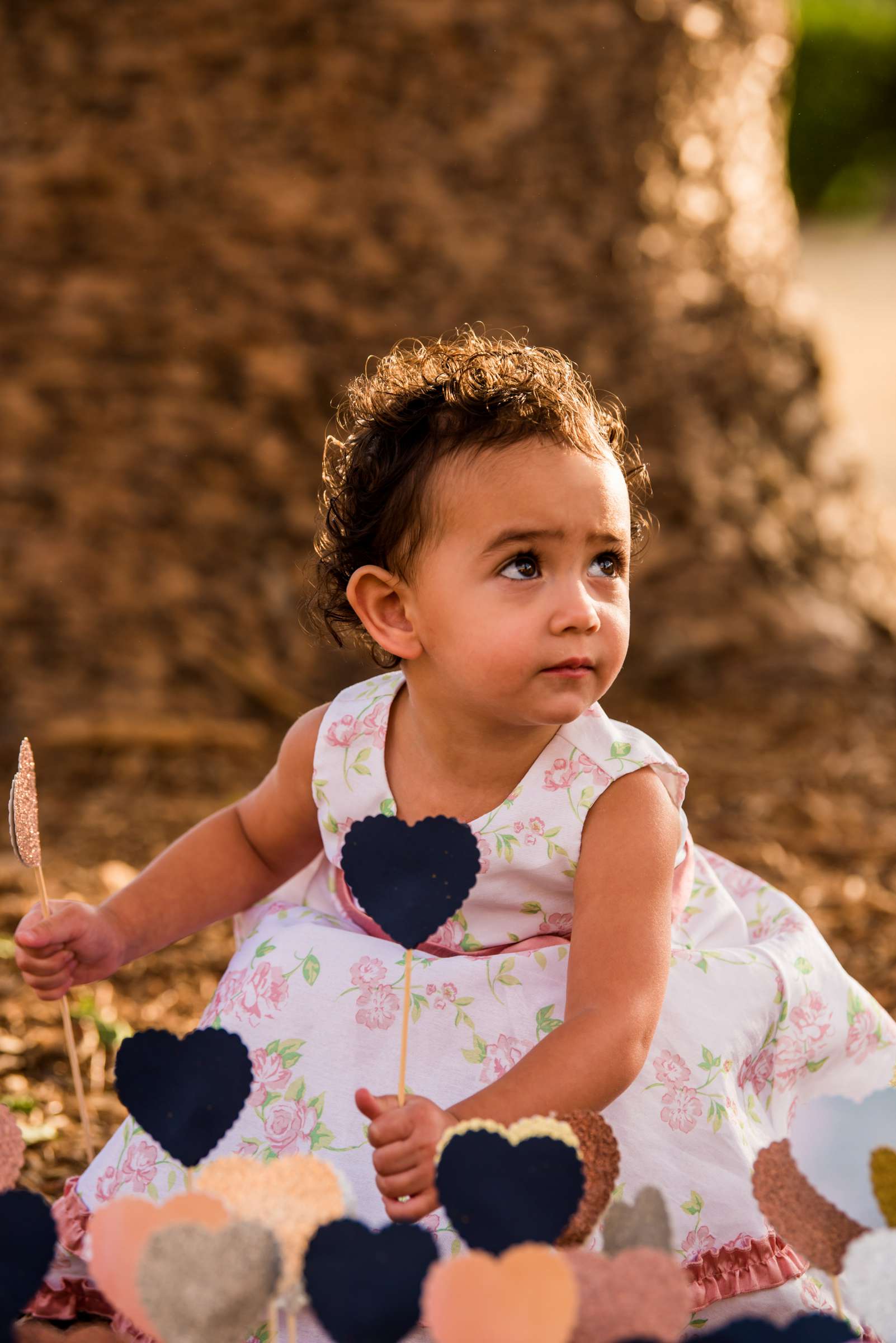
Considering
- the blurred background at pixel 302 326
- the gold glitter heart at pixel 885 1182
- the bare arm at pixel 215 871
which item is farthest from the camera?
the blurred background at pixel 302 326

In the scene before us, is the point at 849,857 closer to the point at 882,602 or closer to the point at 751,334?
the point at 882,602

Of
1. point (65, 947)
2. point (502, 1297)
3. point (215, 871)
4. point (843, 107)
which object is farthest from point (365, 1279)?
point (843, 107)

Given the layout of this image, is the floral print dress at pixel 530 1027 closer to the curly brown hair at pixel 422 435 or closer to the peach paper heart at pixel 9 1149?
the curly brown hair at pixel 422 435

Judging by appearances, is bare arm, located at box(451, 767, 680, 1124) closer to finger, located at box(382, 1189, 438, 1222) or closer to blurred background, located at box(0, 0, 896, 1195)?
finger, located at box(382, 1189, 438, 1222)

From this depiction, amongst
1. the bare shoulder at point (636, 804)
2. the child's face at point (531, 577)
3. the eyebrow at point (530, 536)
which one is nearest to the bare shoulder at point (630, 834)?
the bare shoulder at point (636, 804)

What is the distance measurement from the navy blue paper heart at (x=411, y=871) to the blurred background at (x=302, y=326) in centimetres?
241

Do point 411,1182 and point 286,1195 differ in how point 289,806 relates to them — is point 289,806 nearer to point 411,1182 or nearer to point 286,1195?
point 411,1182

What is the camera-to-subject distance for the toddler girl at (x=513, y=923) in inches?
54.2

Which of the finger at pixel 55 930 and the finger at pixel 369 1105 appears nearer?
the finger at pixel 369 1105

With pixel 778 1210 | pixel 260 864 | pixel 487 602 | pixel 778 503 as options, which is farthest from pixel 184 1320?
pixel 778 503

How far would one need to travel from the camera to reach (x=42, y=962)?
153 centimetres

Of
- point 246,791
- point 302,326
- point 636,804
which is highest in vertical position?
point 302,326

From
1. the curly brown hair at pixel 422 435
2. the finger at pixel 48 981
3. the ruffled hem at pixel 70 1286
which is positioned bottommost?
A: the ruffled hem at pixel 70 1286

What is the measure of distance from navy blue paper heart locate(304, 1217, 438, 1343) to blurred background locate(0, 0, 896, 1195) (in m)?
2.61
